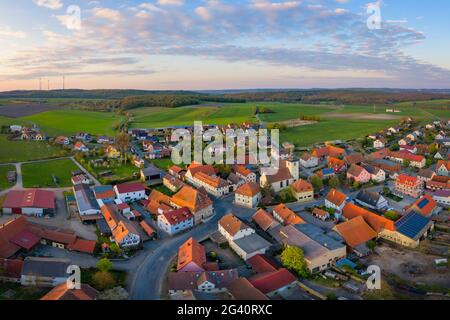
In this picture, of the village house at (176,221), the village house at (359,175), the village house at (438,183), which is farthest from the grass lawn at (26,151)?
the village house at (438,183)

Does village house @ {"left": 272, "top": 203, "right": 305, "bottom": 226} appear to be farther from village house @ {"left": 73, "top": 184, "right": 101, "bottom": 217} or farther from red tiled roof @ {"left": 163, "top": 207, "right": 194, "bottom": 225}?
village house @ {"left": 73, "top": 184, "right": 101, "bottom": 217}

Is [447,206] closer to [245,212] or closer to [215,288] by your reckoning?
[245,212]

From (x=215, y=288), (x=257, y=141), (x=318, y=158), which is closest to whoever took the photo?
(x=215, y=288)

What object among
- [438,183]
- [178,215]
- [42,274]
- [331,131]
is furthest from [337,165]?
[42,274]

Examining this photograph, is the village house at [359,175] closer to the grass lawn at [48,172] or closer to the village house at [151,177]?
the village house at [151,177]
